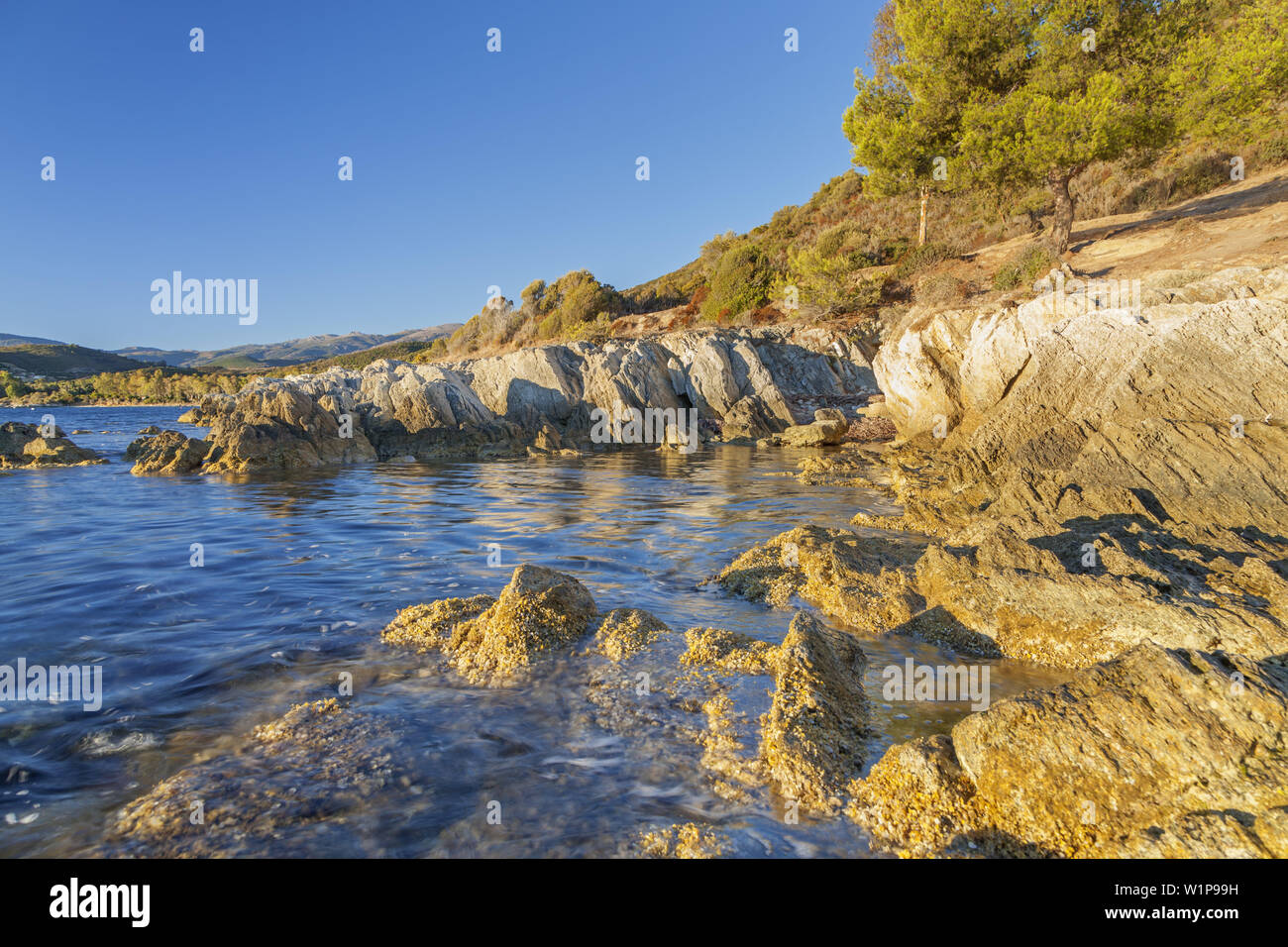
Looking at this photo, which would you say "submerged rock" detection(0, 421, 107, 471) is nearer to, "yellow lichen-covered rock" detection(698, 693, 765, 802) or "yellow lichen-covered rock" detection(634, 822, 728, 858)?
"yellow lichen-covered rock" detection(698, 693, 765, 802)

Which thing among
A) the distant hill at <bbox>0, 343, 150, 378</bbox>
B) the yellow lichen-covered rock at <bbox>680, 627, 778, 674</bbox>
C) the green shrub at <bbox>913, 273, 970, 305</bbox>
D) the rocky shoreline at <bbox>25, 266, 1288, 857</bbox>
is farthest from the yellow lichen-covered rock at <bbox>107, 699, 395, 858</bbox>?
the distant hill at <bbox>0, 343, 150, 378</bbox>

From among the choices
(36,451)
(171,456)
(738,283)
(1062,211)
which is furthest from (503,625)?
(738,283)

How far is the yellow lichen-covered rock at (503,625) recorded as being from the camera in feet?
19.4

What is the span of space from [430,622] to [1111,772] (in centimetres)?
582

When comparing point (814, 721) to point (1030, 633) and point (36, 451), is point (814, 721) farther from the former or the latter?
point (36, 451)

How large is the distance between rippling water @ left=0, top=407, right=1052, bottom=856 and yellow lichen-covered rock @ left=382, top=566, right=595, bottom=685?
12.0 inches

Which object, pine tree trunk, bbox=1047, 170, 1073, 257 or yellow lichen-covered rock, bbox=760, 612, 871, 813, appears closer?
yellow lichen-covered rock, bbox=760, 612, 871, 813

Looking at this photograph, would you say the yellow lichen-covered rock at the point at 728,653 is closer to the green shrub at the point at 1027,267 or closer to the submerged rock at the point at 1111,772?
the submerged rock at the point at 1111,772

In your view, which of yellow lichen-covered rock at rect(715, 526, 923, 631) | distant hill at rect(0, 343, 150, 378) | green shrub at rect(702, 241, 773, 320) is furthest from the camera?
distant hill at rect(0, 343, 150, 378)

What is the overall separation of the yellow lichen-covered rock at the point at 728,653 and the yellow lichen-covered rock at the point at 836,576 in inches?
54.3

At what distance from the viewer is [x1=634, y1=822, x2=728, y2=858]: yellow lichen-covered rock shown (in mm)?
3332

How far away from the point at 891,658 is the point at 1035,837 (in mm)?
2655

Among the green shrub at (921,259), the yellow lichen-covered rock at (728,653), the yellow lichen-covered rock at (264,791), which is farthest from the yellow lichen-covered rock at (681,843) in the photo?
the green shrub at (921,259)

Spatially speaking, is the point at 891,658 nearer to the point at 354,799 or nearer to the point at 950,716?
the point at 950,716
